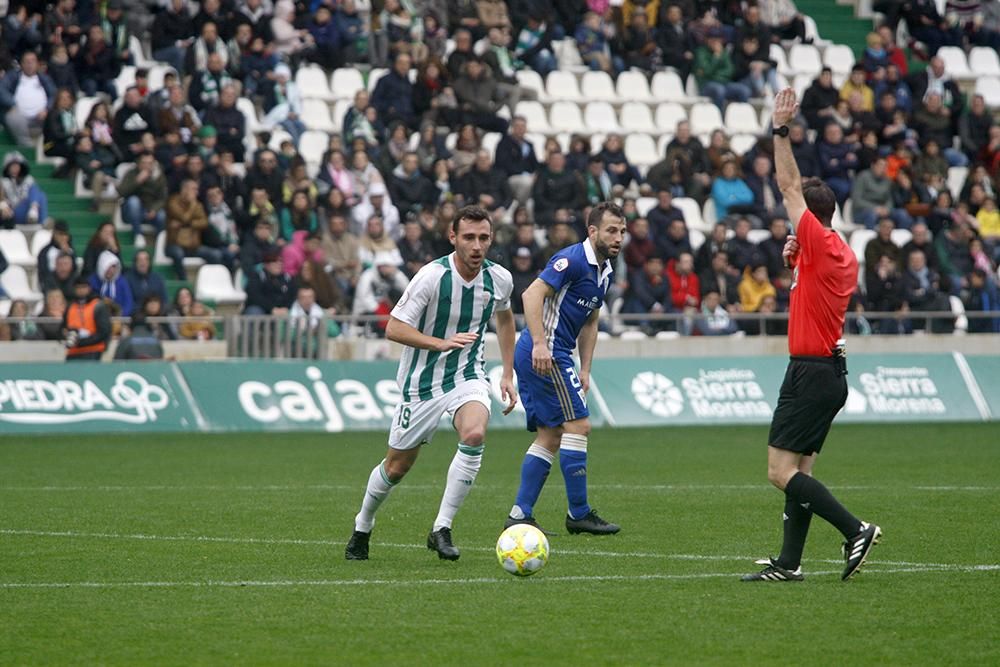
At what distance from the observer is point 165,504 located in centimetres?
1394

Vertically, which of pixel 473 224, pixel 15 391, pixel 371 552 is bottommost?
pixel 15 391

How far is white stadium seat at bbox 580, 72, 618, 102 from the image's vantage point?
31297 mm

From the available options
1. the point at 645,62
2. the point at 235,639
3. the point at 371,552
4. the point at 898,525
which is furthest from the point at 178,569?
the point at 645,62

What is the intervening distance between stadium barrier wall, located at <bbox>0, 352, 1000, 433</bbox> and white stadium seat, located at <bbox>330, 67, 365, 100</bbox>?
300 inches

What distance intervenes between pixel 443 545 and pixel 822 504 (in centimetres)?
239

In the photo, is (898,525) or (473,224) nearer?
(473,224)

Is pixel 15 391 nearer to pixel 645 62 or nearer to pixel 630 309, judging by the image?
pixel 630 309

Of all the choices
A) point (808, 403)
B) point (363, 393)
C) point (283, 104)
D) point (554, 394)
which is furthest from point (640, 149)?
point (808, 403)

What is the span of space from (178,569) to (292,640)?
260 centimetres

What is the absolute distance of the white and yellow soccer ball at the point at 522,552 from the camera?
9.49 meters

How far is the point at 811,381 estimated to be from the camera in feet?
30.5

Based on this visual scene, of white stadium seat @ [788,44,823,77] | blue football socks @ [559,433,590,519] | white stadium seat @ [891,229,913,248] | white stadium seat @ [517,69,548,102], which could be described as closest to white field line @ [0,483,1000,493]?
blue football socks @ [559,433,590,519]

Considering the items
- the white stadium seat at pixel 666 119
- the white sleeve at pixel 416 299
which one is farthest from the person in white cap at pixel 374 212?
the white sleeve at pixel 416 299

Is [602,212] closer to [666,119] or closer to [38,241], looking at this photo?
[38,241]
